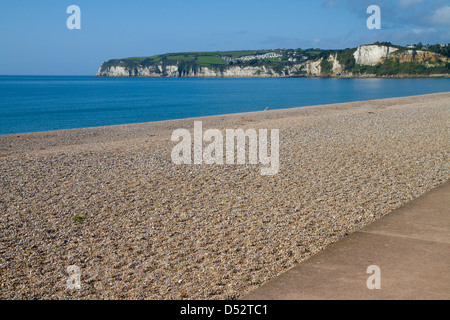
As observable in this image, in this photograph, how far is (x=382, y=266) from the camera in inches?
199

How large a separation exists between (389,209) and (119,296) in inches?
186

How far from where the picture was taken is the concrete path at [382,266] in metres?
4.46

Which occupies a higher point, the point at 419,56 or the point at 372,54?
the point at 372,54

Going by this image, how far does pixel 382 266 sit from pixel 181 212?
348 centimetres

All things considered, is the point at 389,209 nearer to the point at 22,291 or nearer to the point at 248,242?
the point at 248,242

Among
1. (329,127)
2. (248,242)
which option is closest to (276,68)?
(329,127)

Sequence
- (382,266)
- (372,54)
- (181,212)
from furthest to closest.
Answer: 1. (372,54)
2. (181,212)
3. (382,266)

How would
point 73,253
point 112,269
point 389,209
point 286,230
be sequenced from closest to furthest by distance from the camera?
Result: point 112,269 → point 73,253 → point 286,230 → point 389,209

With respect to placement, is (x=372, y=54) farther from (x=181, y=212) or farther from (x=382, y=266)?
(x=382, y=266)

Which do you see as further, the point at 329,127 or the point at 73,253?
the point at 329,127

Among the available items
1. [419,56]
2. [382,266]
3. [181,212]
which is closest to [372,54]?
[419,56]

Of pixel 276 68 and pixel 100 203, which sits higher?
pixel 276 68
